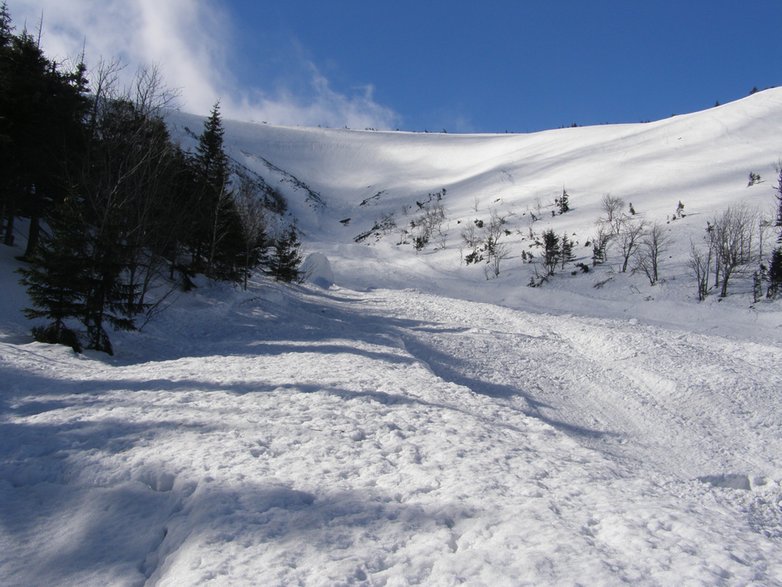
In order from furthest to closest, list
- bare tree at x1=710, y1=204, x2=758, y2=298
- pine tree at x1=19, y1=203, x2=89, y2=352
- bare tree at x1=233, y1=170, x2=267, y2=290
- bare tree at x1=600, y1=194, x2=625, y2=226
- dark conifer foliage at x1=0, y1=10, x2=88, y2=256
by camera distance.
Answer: bare tree at x1=600, y1=194, x2=625, y2=226 → bare tree at x1=710, y1=204, x2=758, y2=298 → bare tree at x1=233, y1=170, x2=267, y2=290 → dark conifer foliage at x1=0, y1=10, x2=88, y2=256 → pine tree at x1=19, y1=203, x2=89, y2=352

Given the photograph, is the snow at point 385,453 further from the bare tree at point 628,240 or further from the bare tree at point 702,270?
the bare tree at point 628,240

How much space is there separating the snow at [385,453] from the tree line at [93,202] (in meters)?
1.56

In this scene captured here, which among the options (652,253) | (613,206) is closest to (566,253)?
(652,253)

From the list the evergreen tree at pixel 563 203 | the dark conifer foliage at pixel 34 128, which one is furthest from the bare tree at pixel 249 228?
the evergreen tree at pixel 563 203

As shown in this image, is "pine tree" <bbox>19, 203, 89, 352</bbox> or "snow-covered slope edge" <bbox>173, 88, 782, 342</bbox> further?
"snow-covered slope edge" <bbox>173, 88, 782, 342</bbox>

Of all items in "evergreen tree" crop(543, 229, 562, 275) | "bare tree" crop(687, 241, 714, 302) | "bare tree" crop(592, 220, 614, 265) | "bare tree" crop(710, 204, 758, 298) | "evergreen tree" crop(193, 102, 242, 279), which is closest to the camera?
"evergreen tree" crop(193, 102, 242, 279)

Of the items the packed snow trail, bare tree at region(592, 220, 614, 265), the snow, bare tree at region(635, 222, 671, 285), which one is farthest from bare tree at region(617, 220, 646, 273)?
the packed snow trail

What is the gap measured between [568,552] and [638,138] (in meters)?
94.2

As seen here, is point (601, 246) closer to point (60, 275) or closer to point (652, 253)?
point (652, 253)

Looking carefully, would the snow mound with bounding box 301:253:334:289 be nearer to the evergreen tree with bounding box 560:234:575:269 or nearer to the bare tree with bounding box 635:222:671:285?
the evergreen tree with bounding box 560:234:575:269

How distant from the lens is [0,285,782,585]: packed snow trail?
3.35 m

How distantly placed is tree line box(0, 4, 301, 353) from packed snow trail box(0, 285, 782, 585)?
6.65 ft

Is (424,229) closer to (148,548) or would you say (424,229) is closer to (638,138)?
(638,138)

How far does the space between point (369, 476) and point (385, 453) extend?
2.29ft
